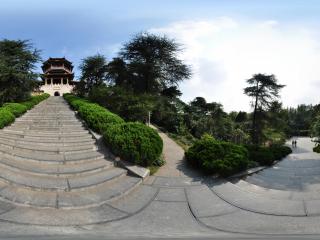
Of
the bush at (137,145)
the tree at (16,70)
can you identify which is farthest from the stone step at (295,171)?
the tree at (16,70)

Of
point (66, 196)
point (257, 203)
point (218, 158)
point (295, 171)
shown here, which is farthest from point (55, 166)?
point (295, 171)

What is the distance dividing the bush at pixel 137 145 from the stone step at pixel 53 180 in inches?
45.2

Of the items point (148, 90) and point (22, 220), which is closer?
point (22, 220)

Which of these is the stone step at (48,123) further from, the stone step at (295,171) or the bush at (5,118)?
the stone step at (295,171)

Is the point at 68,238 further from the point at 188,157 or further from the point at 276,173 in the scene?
the point at 276,173

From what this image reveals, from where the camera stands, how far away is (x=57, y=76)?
58.6m

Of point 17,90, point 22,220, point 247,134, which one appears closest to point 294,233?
Result: point 22,220

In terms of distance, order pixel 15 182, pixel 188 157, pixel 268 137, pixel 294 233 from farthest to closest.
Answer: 1. pixel 268 137
2. pixel 188 157
3. pixel 15 182
4. pixel 294 233

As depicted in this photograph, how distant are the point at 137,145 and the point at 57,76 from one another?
5037 centimetres

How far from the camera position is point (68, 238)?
659cm

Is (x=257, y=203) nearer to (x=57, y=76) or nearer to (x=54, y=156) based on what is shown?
(x=54, y=156)

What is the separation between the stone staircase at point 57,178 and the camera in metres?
8.01

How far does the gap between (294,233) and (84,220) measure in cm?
446

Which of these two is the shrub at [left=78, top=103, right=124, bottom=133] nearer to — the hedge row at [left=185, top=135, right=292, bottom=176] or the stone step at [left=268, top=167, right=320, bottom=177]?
the hedge row at [left=185, top=135, right=292, bottom=176]
